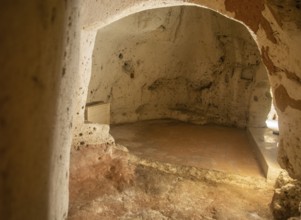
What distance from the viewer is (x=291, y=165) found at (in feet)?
6.84

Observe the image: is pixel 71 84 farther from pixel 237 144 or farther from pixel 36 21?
pixel 237 144

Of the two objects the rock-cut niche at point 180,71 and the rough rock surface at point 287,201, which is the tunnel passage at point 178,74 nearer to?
the rock-cut niche at point 180,71

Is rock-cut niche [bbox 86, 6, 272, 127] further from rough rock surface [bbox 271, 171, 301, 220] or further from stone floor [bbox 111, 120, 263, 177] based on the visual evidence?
rough rock surface [bbox 271, 171, 301, 220]

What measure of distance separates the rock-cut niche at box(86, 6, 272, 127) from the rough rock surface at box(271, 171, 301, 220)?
2.85 m

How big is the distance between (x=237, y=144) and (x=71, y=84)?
3870mm

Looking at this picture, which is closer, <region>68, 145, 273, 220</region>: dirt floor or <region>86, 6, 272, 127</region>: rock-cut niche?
<region>68, 145, 273, 220</region>: dirt floor

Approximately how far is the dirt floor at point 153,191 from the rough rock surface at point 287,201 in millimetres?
99

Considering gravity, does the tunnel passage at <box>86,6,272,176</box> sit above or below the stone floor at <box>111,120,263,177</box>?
above

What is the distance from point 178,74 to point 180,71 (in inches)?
2.6

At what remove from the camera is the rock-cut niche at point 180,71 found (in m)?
5.03

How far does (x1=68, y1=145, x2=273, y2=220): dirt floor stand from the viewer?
99.9 inches

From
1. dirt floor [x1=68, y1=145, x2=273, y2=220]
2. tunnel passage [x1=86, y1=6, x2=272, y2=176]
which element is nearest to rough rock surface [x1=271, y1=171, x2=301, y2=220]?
dirt floor [x1=68, y1=145, x2=273, y2=220]

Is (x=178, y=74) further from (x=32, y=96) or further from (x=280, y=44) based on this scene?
(x=32, y=96)

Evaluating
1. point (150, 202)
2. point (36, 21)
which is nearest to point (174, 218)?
point (150, 202)
